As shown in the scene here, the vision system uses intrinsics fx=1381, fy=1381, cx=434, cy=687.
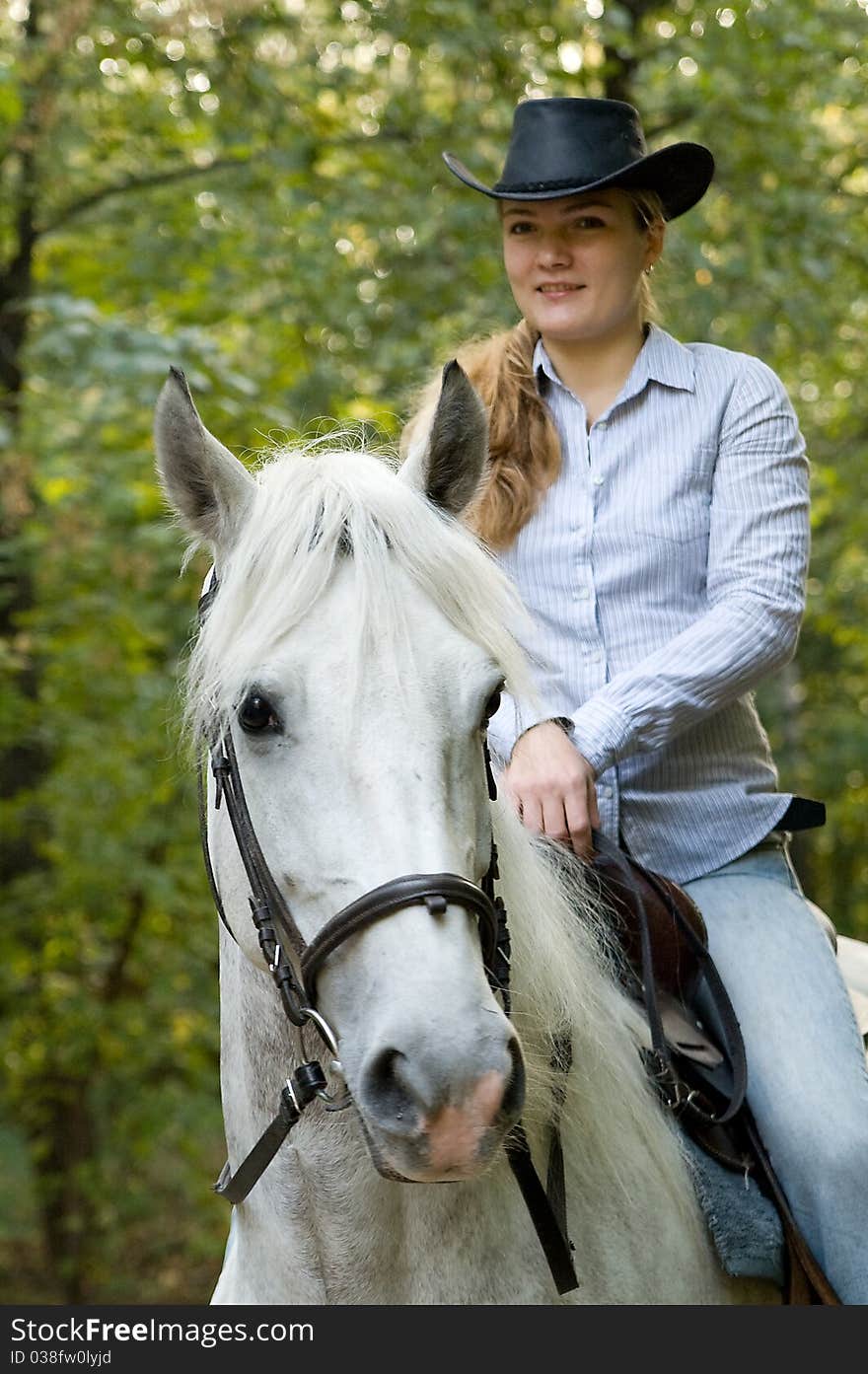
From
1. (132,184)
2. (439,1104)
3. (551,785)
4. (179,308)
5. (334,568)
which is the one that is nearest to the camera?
(439,1104)

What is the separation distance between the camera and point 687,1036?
272 centimetres

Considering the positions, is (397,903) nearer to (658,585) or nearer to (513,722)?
(513,722)

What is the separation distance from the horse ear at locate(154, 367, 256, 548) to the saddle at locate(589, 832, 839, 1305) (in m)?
0.98

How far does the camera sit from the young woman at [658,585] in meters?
→ 2.63

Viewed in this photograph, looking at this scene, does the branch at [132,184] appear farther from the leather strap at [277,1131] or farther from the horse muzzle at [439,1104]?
the horse muzzle at [439,1104]

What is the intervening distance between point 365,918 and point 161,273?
8.00m

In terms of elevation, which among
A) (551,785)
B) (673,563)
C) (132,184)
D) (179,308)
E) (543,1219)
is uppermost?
(132,184)

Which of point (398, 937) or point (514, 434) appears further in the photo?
point (514, 434)

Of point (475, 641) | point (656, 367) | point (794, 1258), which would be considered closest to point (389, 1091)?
point (475, 641)

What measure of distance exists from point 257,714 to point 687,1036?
3.90ft

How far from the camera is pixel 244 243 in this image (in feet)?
28.2

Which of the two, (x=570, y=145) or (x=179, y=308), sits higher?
(x=179, y=308)

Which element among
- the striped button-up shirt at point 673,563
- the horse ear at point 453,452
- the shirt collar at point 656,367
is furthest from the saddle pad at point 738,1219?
the shirt collar at point 656,367

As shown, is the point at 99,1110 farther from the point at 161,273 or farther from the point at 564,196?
the point at 564,196
